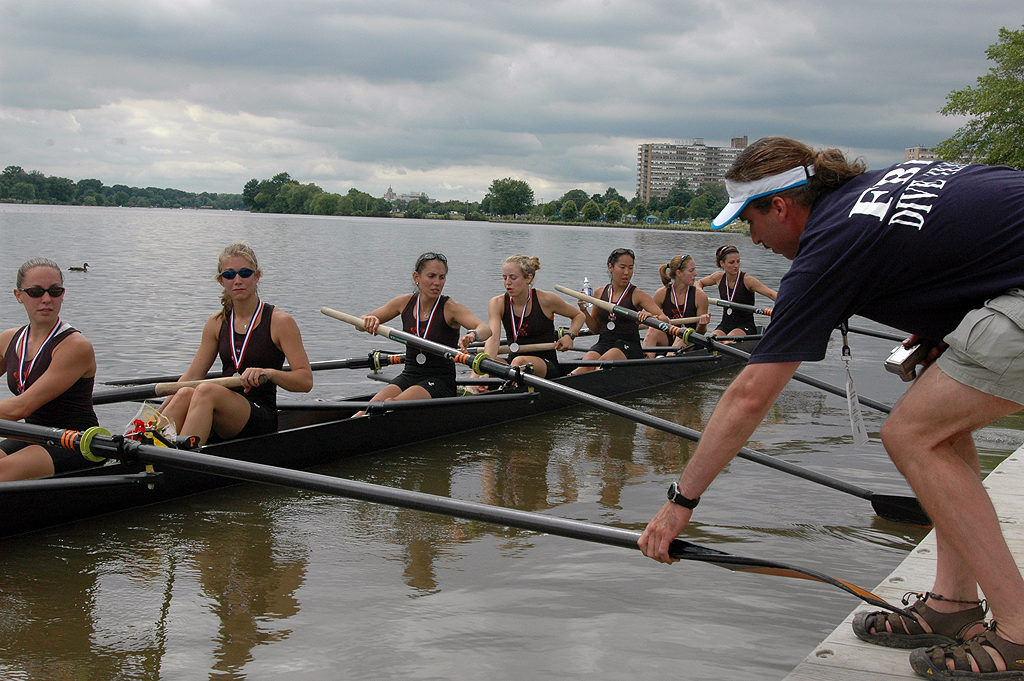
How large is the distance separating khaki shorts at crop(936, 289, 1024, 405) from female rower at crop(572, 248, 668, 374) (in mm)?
7727

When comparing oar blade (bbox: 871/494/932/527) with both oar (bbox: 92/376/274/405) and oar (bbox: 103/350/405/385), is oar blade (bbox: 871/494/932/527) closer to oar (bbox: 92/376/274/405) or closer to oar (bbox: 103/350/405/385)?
oar (bbox: 92/376/274/405)

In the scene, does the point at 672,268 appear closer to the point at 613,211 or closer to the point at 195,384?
the point at 195,384

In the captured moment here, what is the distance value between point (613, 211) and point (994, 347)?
5841 inches

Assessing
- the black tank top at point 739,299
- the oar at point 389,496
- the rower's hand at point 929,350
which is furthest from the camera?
the black tank top at point 739,299

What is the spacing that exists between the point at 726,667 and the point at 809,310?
1.94 m

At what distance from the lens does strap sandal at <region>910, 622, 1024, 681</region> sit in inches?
113

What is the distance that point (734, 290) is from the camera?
13.4 m

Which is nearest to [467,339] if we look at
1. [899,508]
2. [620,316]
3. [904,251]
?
[620,316]

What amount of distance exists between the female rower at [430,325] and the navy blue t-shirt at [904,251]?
17.8 ft

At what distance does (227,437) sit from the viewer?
20.6 feet

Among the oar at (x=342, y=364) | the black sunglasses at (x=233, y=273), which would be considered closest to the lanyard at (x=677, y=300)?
the oar at (x=342, y=364)

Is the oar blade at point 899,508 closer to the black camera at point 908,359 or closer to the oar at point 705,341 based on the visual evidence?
the oar at point 705,341

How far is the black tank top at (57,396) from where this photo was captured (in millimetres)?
5230

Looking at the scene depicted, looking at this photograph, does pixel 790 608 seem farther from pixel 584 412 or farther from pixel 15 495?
pixel 584 412
